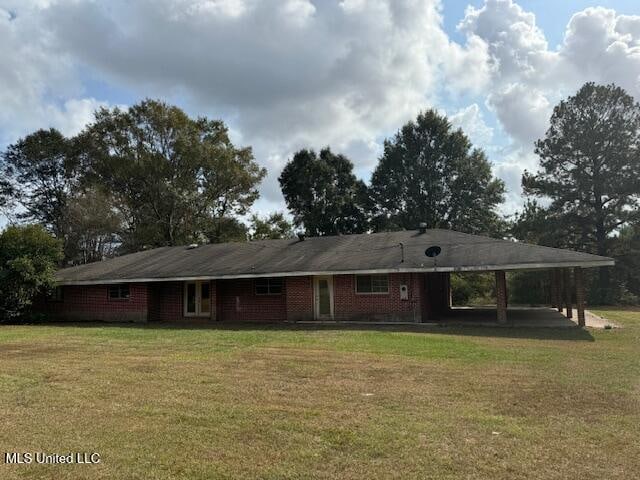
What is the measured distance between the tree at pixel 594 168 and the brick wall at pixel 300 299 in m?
22.9

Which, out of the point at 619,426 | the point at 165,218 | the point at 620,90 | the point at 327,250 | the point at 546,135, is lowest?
the point at 619,426

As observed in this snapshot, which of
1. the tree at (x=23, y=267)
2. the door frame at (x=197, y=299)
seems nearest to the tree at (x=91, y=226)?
the tree at (x=23, y=267)

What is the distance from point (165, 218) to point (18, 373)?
3403 centimetres

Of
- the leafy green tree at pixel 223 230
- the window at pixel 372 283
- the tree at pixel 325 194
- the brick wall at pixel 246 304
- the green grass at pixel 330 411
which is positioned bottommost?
the green grass at pixel 330 411

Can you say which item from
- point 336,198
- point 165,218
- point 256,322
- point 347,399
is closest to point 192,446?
point 347,399

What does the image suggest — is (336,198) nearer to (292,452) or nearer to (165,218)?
(165,218)

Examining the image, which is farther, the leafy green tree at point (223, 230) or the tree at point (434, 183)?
the tree at point (434, 183)

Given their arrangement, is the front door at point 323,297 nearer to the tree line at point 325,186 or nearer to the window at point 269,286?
the window at point 269,286

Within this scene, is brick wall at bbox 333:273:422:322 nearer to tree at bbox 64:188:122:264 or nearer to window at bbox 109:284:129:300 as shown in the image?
window at bbox 109:284:129:300

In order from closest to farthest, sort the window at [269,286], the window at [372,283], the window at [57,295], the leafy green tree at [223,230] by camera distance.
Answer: the window at [372,283] → the window at [269,286] → the window at [57,295] → the leafy green tree at [223,230]

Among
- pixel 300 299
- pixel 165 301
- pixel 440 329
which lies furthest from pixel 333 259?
pixel 165 301

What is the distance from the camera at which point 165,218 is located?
42.2 meters

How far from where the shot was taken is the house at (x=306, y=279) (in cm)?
1791

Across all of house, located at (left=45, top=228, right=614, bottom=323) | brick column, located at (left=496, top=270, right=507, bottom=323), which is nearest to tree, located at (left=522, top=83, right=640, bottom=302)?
house, located at (left=45, top=228, right=614, bottom=323)
